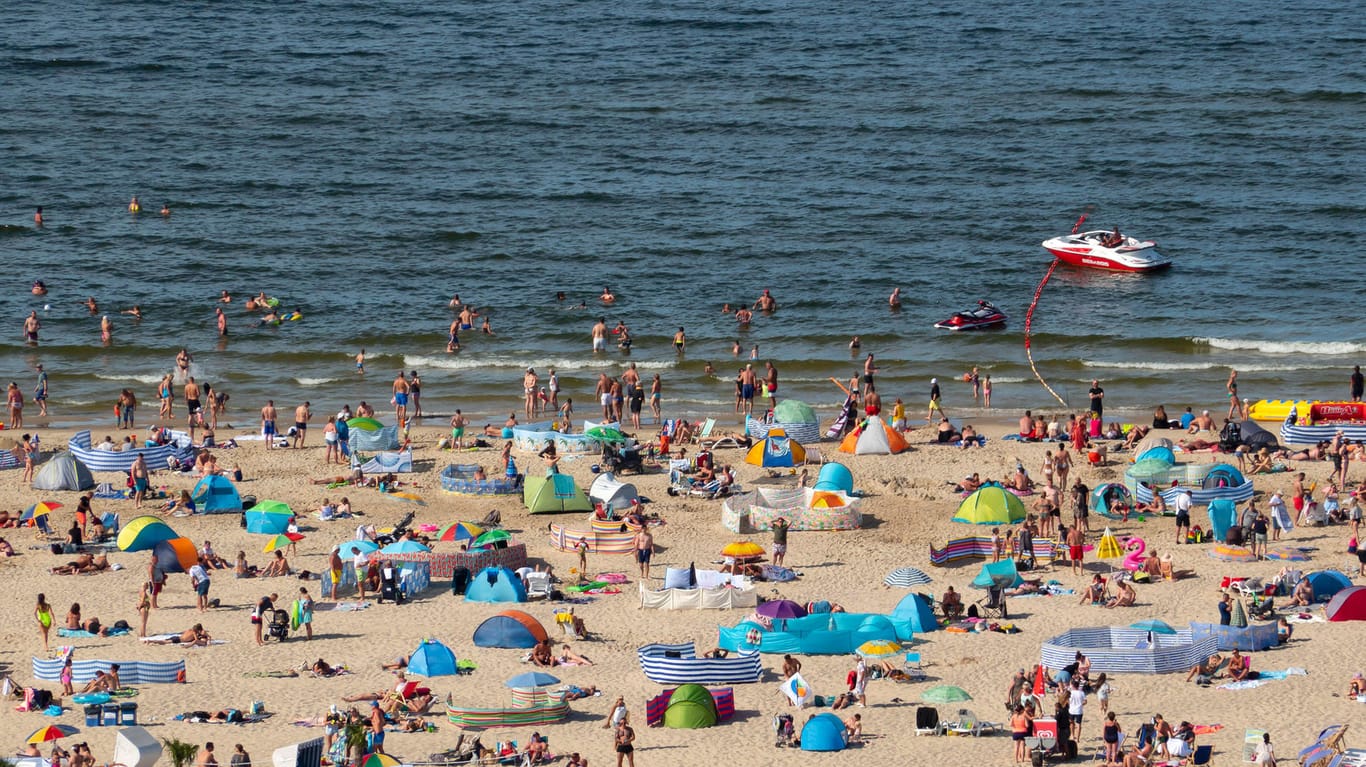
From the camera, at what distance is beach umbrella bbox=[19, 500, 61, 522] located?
33.9 metres

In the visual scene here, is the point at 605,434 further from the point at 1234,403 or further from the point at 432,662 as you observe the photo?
the point at 1234,403

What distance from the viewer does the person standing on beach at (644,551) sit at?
3180 centimetres

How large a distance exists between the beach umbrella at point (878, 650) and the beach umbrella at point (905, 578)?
3.59 meters

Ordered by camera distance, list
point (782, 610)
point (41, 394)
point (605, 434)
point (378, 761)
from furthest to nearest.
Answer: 1. point (41, 394)
2. point (605, 434)
3. point (782, 610)
4. point (378, 761)

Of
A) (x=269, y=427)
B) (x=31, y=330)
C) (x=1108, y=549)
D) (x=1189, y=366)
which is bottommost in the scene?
(x=1108, y=549)

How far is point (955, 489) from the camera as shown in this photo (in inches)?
1433

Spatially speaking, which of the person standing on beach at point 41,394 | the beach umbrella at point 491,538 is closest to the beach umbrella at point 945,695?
the beach umbrella at point 491,538

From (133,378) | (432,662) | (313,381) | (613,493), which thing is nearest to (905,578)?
(613,493)

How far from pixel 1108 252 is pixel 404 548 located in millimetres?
30612

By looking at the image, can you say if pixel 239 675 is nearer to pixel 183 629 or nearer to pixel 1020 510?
pixel 183 629

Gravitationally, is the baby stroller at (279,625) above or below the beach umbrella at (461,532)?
below

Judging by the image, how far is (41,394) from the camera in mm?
43438

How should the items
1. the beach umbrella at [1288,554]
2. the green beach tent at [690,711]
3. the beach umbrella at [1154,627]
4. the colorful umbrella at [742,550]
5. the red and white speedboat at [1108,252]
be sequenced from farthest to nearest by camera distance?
the red and white speedboat at [1108,252] → the colorful umbrella at [742,550] → the beach umbrella at [1288,554] → the beach umbrella at [1154,627] → the green beach tent at [690,711]

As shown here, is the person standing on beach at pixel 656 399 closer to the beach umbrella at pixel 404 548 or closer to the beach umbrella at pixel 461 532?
the beach umbrella at pixel 461 532
